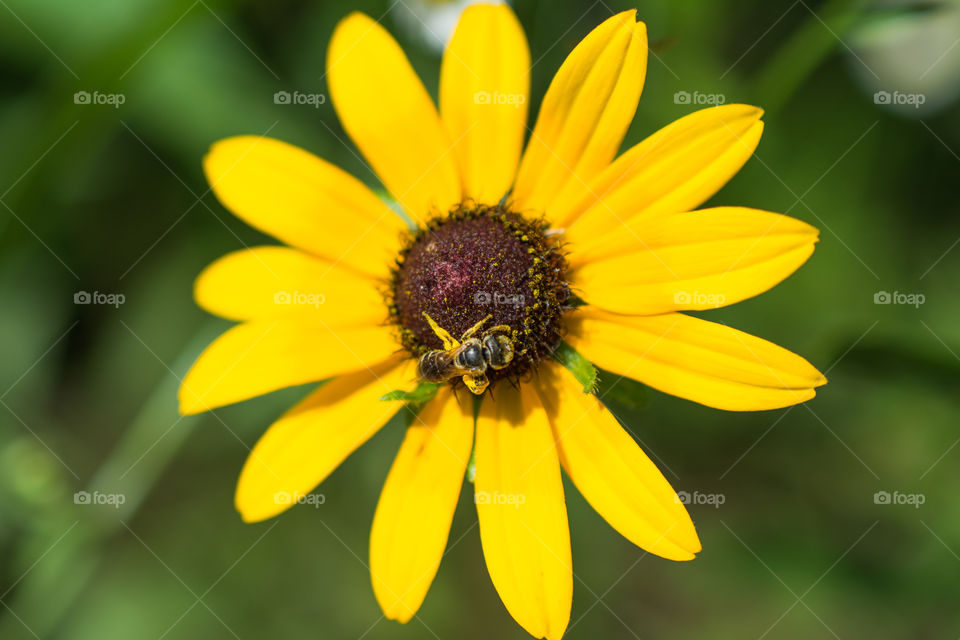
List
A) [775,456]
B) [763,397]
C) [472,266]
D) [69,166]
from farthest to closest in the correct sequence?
[775,456], [69,166], [472,266], [763,397]

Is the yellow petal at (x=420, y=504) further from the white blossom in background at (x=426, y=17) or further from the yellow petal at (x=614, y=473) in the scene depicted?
the white blossom in background at (x=426, y=17)

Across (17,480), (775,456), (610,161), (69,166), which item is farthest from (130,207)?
(775,456)

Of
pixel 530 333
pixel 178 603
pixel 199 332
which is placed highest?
pixel 530 333

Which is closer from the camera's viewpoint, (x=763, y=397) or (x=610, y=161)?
(x=763, y=397)

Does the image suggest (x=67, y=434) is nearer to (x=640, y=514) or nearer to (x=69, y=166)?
(x=69, y=166)

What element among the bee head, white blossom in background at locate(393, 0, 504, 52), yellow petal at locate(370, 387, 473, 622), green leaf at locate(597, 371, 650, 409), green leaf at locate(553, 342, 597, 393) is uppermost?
white blossom in background at locate(393, 0, 504, 52)

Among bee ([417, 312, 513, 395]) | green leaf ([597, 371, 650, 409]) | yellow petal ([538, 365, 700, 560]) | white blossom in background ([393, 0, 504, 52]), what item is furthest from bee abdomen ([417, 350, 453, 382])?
white blossom in background ([393, 0, 504, 52])

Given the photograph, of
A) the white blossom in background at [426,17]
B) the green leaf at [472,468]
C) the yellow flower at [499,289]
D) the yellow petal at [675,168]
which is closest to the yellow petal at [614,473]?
the yellow flower at [499,289]

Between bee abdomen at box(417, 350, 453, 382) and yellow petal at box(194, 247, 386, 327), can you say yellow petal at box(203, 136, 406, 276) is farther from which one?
bee abdomen at box(417, 350, 453, 382)
